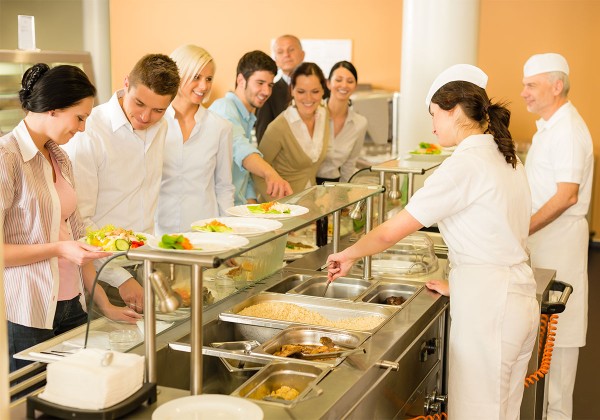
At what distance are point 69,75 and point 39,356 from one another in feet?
2.95

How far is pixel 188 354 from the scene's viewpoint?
7.03 feet

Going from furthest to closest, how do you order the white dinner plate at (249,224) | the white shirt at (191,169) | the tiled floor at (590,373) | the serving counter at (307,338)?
the tiled floor at (590,373)
the white shirt at (191,169)
the white dinner plate at (249,224)
the serving counter at (307,338)

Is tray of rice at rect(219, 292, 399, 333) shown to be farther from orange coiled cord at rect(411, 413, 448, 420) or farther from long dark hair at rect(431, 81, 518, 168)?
long dark hair at rect(431, 81, 518, 168)

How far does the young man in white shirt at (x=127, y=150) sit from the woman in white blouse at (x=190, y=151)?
27 cm

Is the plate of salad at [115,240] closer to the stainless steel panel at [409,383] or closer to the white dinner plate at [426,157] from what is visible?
the stainless steel panel at [409,383]

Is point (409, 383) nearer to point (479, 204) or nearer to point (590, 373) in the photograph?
point (479, 204)

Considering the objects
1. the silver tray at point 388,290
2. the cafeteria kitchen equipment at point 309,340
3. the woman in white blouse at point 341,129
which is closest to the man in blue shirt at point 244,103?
the woman in white blouse at point 341,129

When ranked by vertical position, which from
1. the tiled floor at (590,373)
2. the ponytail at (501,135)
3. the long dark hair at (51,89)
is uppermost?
the long dark hair at (51,89)

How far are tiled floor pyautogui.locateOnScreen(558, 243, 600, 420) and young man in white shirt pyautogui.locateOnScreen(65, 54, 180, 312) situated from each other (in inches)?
95.6

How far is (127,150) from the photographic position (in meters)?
2.93

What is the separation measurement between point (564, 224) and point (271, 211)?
208cm

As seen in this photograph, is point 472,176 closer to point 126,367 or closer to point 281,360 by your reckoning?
point 281,360

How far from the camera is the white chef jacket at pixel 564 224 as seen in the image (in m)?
3.82

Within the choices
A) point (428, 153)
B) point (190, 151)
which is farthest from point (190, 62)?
point (428, 153)
